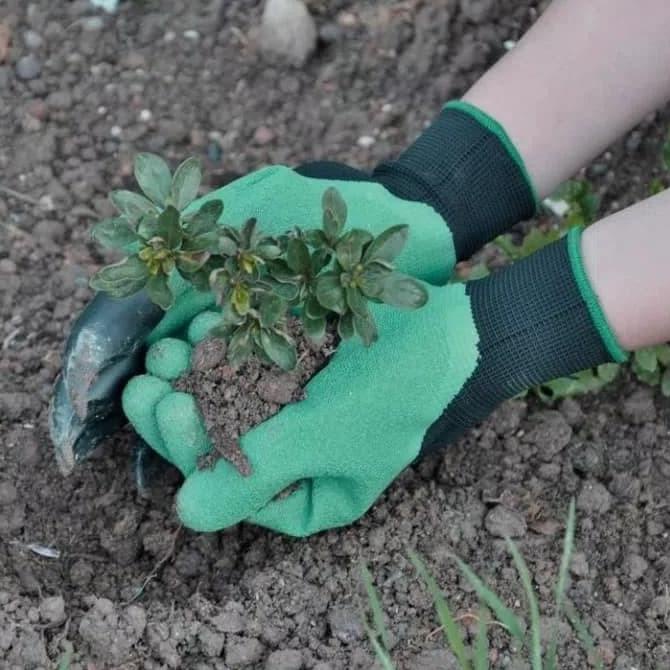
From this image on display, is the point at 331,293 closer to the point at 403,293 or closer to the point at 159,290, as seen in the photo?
the point at 403,293

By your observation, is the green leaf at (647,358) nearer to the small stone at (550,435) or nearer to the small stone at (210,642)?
the small stone at (550,435)

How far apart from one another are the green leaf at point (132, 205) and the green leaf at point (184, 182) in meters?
0.03

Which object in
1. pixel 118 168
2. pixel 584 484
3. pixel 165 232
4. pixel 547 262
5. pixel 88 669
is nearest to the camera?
pixel 165 232

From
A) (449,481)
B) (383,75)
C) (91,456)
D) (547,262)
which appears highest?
(547,262)

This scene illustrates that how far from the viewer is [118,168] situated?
2.47m

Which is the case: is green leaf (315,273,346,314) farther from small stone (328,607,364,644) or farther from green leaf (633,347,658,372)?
green leaf (633,347,658,372)

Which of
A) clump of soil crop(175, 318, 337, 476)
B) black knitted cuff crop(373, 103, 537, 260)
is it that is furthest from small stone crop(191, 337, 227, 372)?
black knitted cuff crop(373, 103, 537, 260)

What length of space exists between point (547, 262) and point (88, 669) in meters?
0.94

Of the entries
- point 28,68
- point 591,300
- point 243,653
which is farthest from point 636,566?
point 28,68

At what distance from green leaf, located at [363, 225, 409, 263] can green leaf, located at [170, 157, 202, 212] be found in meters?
0.24

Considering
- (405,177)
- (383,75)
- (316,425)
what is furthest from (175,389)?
(383,75)

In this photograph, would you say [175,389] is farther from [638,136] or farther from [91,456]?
[638,136]

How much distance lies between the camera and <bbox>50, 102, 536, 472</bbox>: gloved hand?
1.80 meters

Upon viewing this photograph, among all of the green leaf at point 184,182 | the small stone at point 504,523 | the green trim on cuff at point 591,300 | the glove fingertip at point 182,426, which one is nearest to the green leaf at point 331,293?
the green leaf at point 184,182
